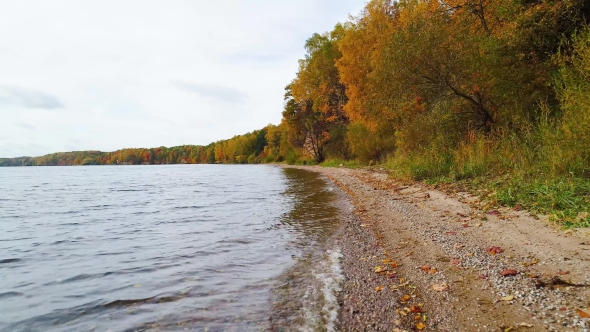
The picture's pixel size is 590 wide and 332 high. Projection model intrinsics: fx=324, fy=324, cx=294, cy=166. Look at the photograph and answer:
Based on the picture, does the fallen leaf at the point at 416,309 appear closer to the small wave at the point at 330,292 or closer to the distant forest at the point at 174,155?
the small wave at the point at 330,292

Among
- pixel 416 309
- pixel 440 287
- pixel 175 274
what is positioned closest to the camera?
pixel 416 309

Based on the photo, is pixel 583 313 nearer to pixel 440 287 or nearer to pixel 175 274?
pixel 440 287

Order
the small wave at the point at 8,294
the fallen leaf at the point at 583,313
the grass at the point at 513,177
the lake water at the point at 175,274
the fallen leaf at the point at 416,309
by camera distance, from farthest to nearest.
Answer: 1. the grass at the point at 513,177
2. the small wave at the point at 8,294
3. the lake water at the point at 175,274
4. the fallen leaf at the point at 416,309
5. the fallen leaf at the point at 583,313

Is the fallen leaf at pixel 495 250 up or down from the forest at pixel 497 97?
down

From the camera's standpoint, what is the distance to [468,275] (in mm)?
4559

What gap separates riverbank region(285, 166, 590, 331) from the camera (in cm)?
346

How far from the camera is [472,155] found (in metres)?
12.0

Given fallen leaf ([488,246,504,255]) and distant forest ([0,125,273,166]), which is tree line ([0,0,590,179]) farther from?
distant forest ([0,125,273,166])

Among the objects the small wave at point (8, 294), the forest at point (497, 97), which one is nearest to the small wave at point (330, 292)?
the forest at point (497, 97)

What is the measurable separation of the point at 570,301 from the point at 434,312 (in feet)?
4.47

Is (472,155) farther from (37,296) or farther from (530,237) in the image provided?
(37,296)

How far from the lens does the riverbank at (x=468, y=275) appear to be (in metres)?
3.46

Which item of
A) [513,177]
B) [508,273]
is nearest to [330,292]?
[508,273]

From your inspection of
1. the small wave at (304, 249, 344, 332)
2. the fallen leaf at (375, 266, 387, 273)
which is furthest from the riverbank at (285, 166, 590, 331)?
the small wave at (304, 249, 344, 332)
